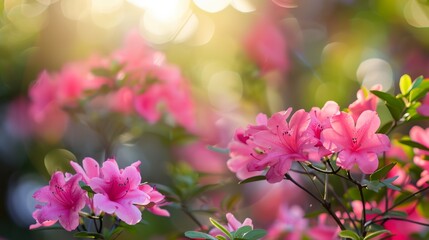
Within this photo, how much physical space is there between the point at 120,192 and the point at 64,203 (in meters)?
0.09

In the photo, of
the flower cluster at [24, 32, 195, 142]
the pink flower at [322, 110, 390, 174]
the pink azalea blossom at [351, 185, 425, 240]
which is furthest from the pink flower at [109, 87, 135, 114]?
the pink flower at [322, 110, 390, 174]

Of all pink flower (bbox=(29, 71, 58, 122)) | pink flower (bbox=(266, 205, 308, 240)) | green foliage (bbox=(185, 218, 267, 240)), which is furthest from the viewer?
pink flower (bbox=(29, 71, 58, 122))

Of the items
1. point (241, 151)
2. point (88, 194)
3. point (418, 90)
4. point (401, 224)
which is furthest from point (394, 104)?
point (401, 224)

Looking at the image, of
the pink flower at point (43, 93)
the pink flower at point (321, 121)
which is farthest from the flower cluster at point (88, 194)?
the pink flower at point (43, 93)

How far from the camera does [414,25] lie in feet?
8.55

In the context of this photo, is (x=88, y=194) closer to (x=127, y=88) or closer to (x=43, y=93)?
(x=127, y=88)

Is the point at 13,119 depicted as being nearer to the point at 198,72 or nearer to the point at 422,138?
the point at 198,72

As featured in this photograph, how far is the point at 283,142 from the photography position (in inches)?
44.0

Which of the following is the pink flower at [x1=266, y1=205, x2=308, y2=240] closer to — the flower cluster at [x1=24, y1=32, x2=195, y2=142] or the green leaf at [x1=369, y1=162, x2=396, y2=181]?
the flower cluster at [x1=24, y1=32, x2=195, y2=142]

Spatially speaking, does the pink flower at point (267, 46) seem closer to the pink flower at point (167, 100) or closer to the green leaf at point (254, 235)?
the pink flower at point (167, 100)

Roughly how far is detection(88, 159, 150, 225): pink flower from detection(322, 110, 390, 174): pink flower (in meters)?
0.30

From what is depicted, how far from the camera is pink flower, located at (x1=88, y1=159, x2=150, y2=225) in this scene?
1.09m

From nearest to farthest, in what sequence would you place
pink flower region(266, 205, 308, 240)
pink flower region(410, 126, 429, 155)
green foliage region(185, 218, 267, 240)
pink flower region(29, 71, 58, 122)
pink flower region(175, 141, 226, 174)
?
green foliage region(185, 218, 267, 240), pink flower region(410, 126, 429, 155), pink flower region(266, 205, 308, 240), pink flower region(29, 71, 58, 122), pink flower region(175, 141, 226, 174)

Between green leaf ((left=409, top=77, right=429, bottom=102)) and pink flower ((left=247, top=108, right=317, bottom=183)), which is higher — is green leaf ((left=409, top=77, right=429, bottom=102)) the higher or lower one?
the higher one
